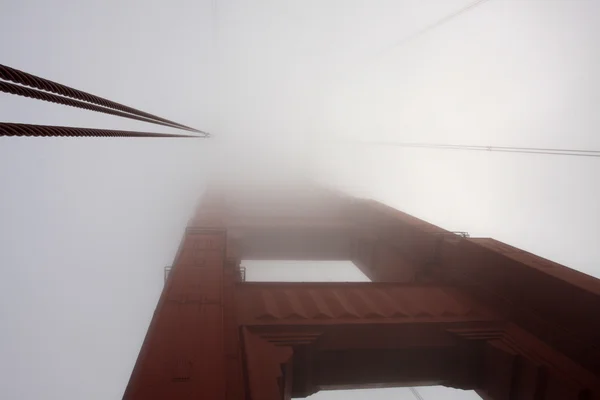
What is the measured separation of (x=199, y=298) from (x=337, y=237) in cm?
1188

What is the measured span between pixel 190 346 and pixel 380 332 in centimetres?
425

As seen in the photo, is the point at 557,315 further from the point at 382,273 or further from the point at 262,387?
the point at 382,273

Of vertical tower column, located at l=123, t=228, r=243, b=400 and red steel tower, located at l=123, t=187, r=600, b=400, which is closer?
vertical tower column, located at l=123, t=228, r=243, b=400

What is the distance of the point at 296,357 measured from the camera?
805 centimetres

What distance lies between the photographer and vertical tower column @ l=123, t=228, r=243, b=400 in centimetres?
527

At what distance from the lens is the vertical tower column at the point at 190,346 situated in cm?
527

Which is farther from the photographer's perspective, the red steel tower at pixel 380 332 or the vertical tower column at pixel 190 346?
the red steel tower at pixel 380 332

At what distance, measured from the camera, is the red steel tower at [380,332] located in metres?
6.33

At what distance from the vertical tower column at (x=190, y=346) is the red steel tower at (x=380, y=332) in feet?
0.07

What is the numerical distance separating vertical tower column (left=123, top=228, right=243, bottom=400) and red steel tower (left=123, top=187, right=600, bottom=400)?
0.02m

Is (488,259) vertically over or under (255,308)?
over

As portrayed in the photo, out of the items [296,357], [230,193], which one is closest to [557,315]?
[296,357]

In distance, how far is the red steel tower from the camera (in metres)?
6.33

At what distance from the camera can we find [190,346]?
6312 millimetres
